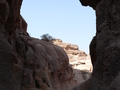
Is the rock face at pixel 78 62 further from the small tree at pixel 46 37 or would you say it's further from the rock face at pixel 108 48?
the rock face at pixel 108 48

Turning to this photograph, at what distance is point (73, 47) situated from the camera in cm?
3059

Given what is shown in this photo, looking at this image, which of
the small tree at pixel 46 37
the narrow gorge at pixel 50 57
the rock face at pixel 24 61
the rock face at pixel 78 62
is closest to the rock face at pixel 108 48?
the narrow gorge at pixel 50 57

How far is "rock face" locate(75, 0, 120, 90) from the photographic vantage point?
4.51 m

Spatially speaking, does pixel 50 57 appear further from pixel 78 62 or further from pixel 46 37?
pixel 78 62

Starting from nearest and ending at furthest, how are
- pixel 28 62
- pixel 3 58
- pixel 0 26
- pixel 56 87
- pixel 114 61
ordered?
pixel 114 61
pixel 3 58
pixel 0 26
pixel 28 62
pixel 56 87

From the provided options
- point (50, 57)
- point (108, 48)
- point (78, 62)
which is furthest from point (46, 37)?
point (108, 48)

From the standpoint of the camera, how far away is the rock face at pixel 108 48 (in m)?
4.51

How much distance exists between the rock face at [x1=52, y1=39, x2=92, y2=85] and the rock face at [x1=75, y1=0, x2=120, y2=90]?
606 inches

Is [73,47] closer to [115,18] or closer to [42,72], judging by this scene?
[42,72]

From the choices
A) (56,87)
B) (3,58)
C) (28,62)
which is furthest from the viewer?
(56,87)

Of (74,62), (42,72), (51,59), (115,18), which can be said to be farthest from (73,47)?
(115,18)

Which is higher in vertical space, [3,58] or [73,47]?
[73,47]

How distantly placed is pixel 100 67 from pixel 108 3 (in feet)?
6.11

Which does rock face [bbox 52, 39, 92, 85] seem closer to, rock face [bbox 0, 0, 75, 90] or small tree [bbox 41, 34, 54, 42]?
small tree [bbox 41, 34, 54, 42]
